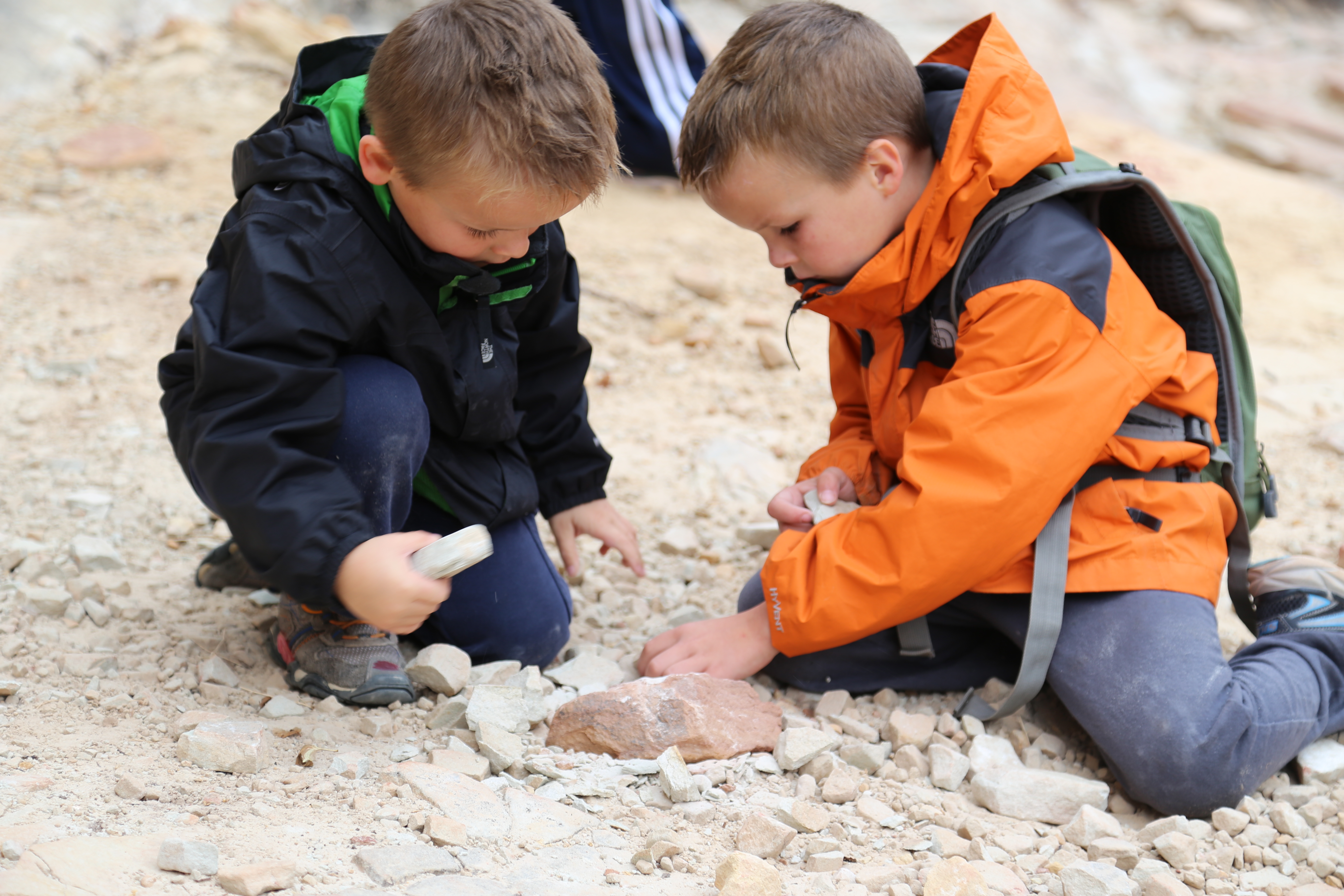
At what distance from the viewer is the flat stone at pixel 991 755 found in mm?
1911

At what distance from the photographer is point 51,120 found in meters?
4.80

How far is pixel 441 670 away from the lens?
1.98m

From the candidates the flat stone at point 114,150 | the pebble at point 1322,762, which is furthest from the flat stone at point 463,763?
the flat stone at point 114,150

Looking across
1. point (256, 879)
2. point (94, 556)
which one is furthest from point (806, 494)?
point (94, 556)

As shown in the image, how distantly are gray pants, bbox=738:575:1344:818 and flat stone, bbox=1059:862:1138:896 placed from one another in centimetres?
33

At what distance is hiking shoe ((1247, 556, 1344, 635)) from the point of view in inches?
85.6

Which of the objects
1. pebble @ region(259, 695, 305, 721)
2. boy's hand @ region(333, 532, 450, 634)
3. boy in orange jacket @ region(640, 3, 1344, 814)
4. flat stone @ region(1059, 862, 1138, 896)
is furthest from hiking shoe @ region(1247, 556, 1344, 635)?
pebble @ region(259, 695, 305, 721)

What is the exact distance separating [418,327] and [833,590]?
859mm

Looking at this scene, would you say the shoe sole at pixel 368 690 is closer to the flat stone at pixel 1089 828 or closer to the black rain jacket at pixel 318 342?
the black rain jacket at pixel 318 342

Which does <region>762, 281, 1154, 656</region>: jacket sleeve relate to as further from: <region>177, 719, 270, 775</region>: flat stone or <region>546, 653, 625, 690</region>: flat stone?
<region>177, 719, 270, 775</region>: flat stone

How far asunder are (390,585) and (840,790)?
2.55 feet

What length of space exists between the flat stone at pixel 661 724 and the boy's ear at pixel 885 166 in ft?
3.09

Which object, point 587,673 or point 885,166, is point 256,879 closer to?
point 587,673

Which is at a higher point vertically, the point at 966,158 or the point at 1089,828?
the point at 966,158
